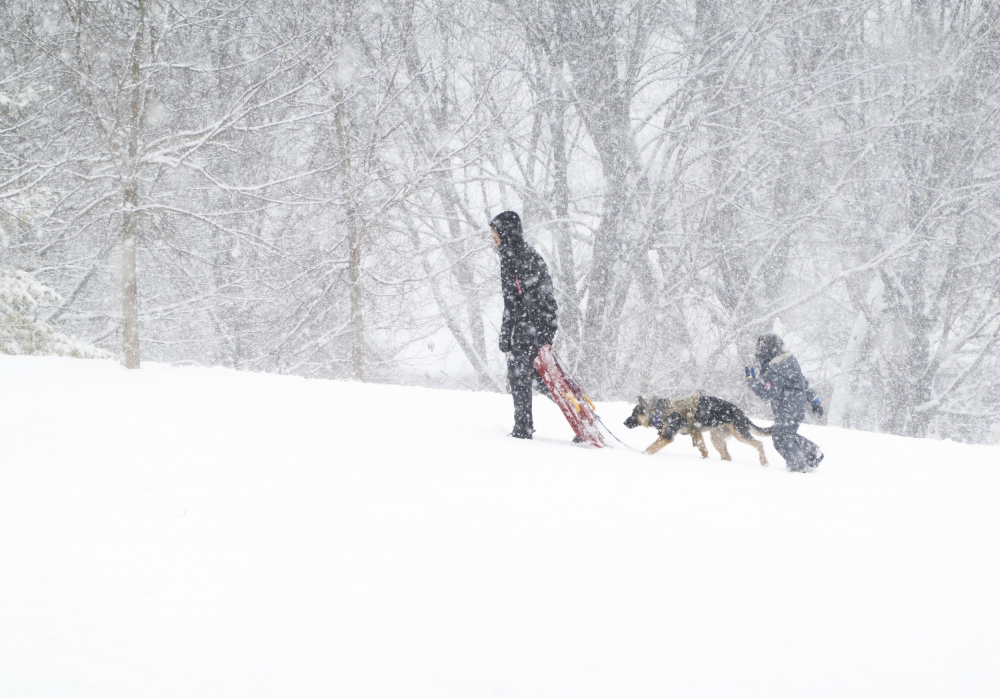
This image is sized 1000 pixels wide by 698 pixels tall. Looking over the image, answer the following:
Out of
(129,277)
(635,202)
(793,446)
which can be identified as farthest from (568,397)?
(635,202)

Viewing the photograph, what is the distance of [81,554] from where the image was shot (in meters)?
2.78

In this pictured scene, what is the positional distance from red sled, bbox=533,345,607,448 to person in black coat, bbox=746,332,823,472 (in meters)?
1.52

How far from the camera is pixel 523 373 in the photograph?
19.5 ft

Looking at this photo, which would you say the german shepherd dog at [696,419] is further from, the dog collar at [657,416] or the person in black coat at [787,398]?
the person in black coat at [787,398]

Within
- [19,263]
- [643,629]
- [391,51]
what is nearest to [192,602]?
[643,629]

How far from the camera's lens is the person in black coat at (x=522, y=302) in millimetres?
5801

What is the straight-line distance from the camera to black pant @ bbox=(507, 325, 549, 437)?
5883 mm

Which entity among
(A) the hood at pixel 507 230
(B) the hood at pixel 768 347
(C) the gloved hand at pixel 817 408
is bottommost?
(C) the gloved hand at pixel 817 408

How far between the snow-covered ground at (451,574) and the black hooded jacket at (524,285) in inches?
52.6

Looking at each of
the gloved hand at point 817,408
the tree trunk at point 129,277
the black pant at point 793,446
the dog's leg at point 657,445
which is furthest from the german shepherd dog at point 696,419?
the tree trunk at point 129,277

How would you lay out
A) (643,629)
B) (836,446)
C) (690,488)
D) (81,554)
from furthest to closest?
(836,446)
(690,488)
(81,554)
(643,629)

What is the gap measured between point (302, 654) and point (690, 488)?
2966 mm

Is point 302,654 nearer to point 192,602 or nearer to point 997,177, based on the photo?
point 192,602

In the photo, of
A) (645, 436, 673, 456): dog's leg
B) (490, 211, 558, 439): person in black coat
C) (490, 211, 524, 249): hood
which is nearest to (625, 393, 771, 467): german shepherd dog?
(645, 436, 673, 456): dog's leg
